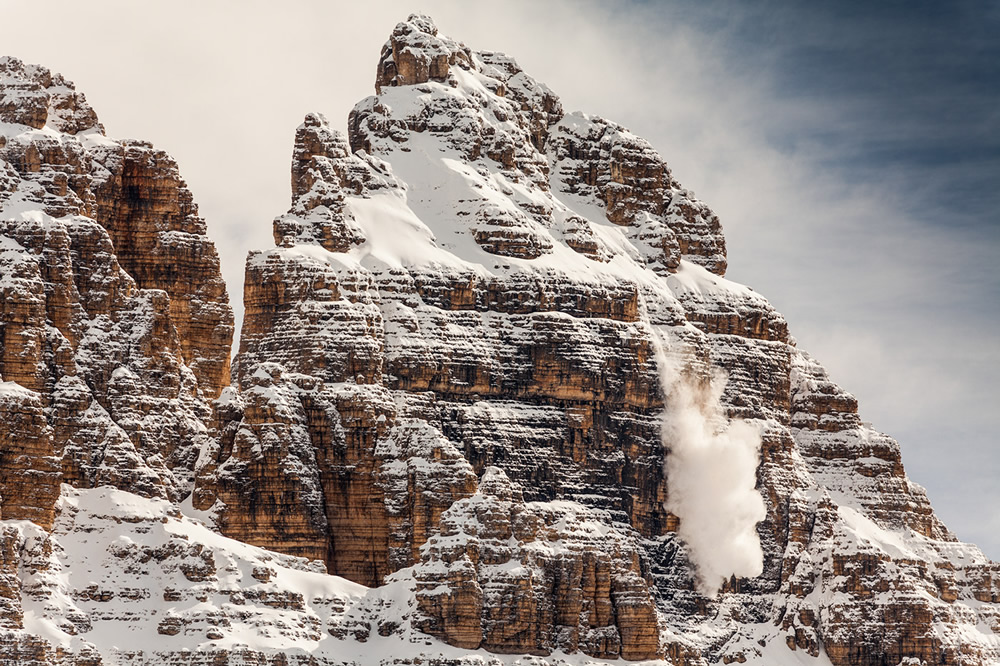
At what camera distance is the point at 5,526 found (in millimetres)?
198875

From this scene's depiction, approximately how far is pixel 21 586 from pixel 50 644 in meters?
4.96

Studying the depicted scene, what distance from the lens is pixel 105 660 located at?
19988 cm

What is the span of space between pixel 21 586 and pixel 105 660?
21.2 feet

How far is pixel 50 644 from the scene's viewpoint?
195 metres

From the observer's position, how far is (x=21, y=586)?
19850 centimetres

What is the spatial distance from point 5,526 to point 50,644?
315 inches

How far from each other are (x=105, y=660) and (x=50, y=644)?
5546mm
